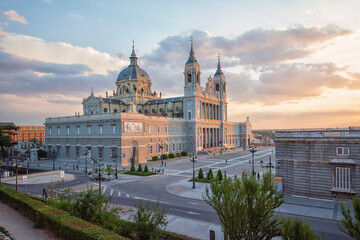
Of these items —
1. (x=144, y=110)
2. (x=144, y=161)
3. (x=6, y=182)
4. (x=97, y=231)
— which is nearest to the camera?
(x=97, y=231)

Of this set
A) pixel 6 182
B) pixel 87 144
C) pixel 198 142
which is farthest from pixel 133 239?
pixel 198 142

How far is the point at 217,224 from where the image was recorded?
19.4m

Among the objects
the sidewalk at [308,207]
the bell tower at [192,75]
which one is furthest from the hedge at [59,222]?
the bell tower at [192,75]

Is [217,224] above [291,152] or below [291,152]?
below

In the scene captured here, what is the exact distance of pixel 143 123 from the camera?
58688 millimetres

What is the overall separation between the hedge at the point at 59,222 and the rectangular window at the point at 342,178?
21535 mm

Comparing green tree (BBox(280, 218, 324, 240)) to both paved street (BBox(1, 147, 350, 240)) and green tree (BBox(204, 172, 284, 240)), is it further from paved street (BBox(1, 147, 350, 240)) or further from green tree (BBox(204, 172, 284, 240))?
paved street (BBox(1, 147, 350, 240))

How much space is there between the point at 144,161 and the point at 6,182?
27558 millimetres

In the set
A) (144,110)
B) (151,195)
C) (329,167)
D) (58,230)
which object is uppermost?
(144,110)

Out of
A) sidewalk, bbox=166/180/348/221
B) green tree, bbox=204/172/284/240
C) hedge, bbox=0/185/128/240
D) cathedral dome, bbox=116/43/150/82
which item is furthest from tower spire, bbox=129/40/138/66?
green tree, bbox=204/172/284/240

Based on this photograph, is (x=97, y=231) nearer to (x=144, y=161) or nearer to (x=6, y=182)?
(x=6, y=182)

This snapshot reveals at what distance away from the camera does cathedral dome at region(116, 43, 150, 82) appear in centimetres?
8406

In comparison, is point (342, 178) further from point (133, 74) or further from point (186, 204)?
point (133, 74)

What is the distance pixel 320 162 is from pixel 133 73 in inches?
2732
